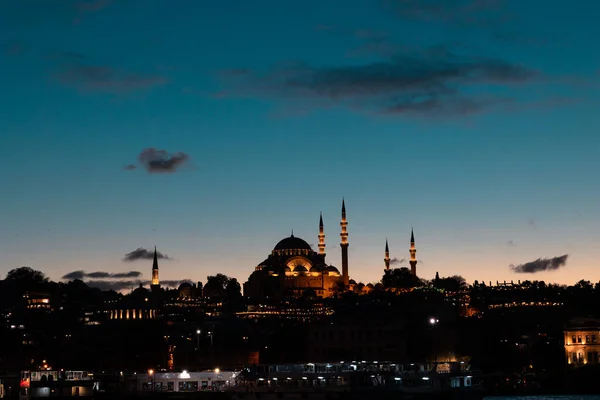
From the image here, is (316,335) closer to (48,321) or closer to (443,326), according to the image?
(443,326)

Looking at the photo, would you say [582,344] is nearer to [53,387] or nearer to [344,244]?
[53,387]

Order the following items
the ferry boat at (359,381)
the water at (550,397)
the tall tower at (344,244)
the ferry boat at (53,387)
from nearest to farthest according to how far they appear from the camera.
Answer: the ferry boat at (359,381), the ferry boat at (53,387), the water at (550,397), the tall tower at (344,244)

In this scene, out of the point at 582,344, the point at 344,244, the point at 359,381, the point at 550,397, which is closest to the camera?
the point at 359,381

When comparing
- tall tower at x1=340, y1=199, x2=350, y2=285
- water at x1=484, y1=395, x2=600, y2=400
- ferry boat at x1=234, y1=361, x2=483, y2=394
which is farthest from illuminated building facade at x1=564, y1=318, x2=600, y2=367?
tall tower at x1=340, y1=199, x2=350, y2=285

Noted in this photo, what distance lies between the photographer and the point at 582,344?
11300cm

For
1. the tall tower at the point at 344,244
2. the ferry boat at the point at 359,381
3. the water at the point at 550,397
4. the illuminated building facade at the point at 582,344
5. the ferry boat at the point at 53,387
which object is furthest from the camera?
the tall tower at the point at 344,244

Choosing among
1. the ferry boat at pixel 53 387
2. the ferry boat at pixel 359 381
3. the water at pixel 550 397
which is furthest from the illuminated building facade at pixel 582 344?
the ferry boat at pixel 53 387

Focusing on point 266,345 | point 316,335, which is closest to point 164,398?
point 316,335

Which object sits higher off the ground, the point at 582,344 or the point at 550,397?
the point at 582,344

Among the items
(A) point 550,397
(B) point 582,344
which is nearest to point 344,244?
(B) point 582,344

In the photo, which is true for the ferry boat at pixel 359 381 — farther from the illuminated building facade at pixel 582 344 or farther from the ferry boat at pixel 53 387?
the illuminated building facade at pixel 582 344

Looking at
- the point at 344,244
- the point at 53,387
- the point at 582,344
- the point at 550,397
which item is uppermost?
the point at 344,244

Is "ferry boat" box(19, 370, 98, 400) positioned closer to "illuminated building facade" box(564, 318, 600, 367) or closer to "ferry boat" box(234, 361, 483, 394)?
"ferry boat" box(234, 361, 483, 394)

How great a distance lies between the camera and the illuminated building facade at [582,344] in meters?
113
